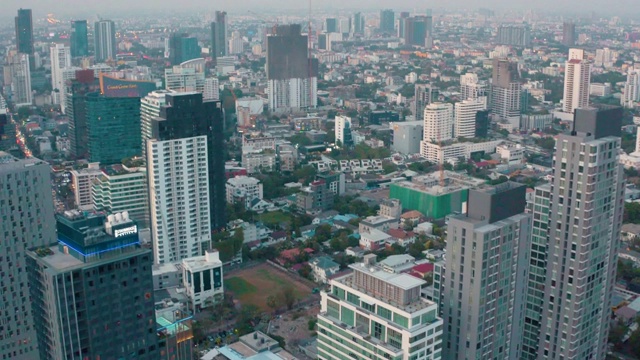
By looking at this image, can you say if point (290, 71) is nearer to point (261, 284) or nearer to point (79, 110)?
point (79, 110)

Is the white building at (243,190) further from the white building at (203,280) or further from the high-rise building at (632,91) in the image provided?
the high-rise building at (632,91)

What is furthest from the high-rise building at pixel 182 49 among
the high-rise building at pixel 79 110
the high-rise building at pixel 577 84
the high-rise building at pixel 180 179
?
the high-rise building at pixel 180 179

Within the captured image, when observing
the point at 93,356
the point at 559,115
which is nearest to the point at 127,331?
the point at 93,356

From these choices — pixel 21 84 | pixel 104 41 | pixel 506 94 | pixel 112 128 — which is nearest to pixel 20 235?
pixel 112 128

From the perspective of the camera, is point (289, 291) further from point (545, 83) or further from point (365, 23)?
point (365, 23)

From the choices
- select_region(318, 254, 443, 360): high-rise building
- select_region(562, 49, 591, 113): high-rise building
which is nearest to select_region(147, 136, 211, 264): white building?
select_region(318, 254, 443, 360): high-rise building
